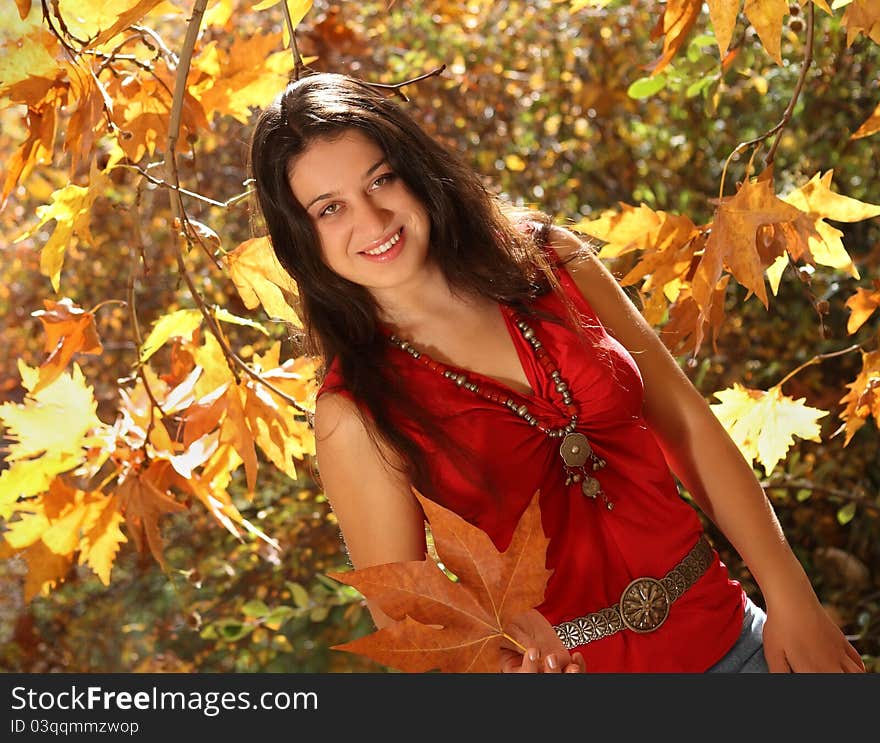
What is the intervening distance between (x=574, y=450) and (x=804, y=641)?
0.31 meters

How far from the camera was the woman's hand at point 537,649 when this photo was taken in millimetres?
755

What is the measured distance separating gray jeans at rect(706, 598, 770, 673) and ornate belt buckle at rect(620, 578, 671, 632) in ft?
0.26

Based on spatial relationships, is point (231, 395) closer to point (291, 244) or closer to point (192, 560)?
point (291, 244)

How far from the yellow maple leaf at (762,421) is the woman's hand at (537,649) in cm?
74

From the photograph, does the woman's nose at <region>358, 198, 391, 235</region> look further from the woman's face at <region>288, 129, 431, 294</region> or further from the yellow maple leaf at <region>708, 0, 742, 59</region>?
the yellow maple leaf at <region>708, 0, 742, 59</region>

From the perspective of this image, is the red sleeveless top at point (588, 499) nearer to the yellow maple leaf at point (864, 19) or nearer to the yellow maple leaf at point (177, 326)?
the yellow maple leaf at point (177, 326)

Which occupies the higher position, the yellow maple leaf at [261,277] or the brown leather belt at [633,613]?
the yellow maple leaf at [261,277]

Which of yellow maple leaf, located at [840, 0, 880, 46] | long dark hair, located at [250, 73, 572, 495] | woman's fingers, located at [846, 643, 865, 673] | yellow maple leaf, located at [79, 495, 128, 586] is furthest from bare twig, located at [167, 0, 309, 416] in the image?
woman's fingers, located at [846, 643, 865, 673]

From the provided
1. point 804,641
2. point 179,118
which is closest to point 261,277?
point 179,118

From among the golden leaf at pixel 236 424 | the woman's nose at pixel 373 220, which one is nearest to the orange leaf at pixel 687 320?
the woman's nose at pixel 373 220

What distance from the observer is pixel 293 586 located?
2080 millimetres

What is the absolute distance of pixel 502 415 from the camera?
1241mm

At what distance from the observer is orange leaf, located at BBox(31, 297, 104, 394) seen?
126cm
